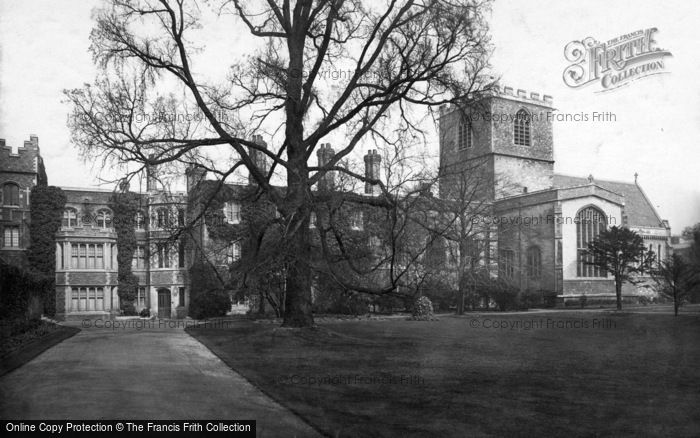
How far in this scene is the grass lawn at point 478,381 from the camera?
21.7ft

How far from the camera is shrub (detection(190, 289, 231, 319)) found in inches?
1286

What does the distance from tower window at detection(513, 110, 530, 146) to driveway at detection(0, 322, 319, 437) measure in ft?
155

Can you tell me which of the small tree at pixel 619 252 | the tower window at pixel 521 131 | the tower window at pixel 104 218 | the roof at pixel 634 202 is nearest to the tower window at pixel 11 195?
the tower window at pixel 104 218

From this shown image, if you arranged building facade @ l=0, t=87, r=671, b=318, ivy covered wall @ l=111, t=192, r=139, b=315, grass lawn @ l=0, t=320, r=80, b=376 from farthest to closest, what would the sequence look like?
1. ivy covered wall @ l=111, t=192, r=139, b=315
2. building facade @ l=0, t=87, r=671, b=318
3. grass lawn @ l=0, t=320, r=80, b=376

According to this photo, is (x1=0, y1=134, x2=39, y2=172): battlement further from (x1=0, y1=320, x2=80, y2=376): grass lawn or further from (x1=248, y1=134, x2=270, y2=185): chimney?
(x1=248, y1=134, x2=270, y2=185): chimney

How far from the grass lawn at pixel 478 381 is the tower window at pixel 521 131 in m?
40.0

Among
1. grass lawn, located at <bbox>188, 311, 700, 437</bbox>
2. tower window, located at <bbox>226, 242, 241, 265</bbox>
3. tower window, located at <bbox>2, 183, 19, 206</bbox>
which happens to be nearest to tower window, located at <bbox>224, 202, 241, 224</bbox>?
tower window, located at <bbox>226, 242, 241, 265</bbox>

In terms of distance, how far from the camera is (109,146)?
50.9 feet

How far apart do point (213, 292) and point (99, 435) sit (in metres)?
27.2

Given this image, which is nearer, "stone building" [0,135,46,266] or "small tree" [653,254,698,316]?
"small tree" [653,254,698,316]

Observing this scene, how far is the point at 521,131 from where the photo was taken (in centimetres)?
5641

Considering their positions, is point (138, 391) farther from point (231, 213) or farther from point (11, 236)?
point (11, 236)

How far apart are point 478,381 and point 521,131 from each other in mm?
50168

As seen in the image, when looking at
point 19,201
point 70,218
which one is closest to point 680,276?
point 70,218
